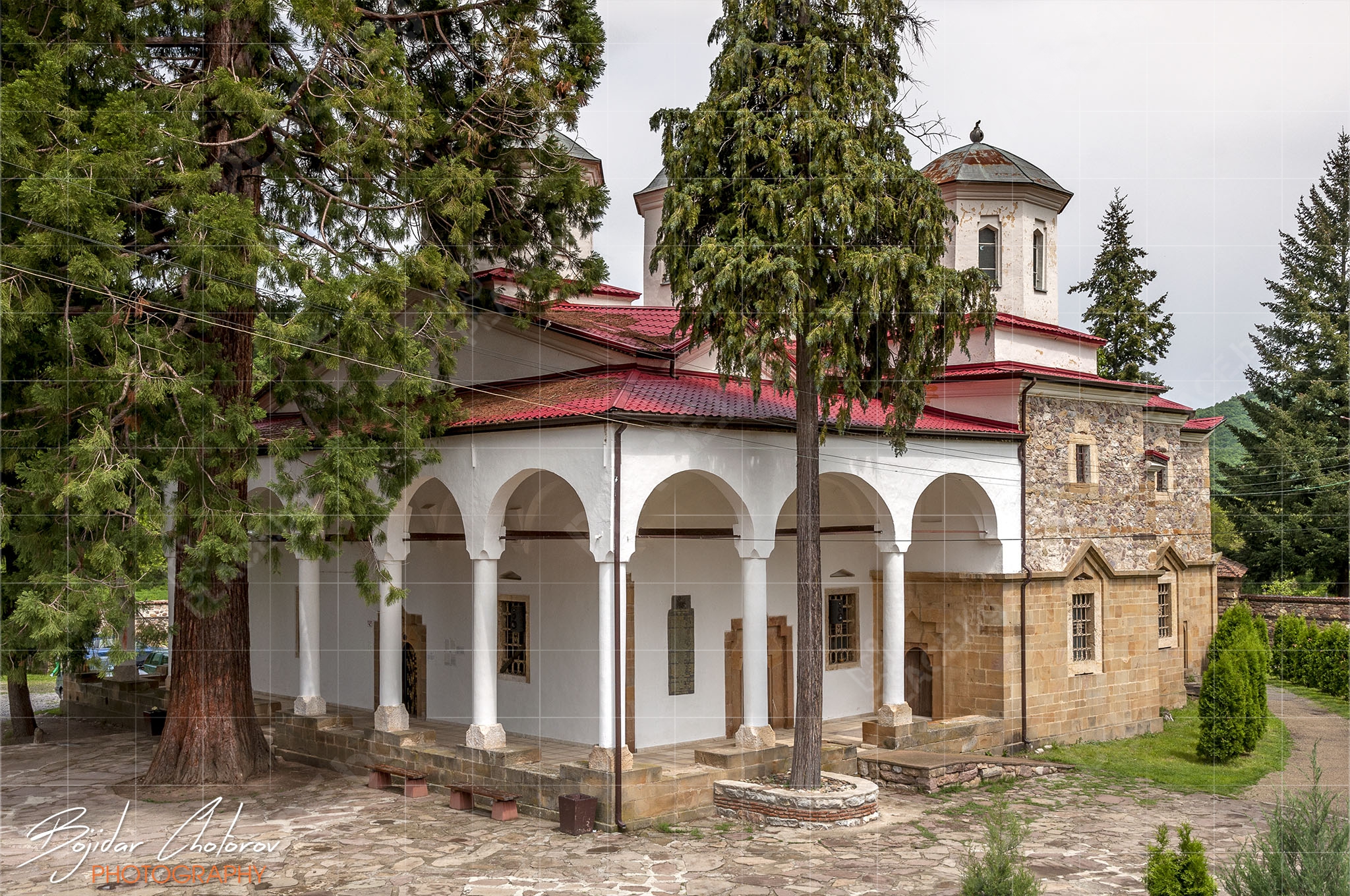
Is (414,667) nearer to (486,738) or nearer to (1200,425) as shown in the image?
(486,738)

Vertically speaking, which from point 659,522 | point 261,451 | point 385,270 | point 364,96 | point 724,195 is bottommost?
point 659,522

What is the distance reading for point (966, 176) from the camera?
18406 millimetres

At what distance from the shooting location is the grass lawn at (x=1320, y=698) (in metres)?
21.3

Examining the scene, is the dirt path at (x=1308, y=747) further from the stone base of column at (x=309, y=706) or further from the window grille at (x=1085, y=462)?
the stone base of column at (x=309, y=706)

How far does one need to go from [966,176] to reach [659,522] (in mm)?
8038

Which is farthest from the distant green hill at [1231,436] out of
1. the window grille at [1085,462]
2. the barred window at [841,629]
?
the barred window at [841,629]

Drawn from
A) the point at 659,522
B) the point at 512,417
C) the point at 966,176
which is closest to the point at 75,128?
the point at 512,417

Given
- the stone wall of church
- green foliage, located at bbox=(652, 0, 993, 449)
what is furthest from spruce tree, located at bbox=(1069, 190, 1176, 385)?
green foliage, located at bbox=(652, 0, 993, 449)

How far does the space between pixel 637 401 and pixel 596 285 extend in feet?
10.5

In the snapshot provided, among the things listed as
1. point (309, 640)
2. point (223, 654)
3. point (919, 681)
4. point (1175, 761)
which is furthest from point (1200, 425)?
point (223, 654)

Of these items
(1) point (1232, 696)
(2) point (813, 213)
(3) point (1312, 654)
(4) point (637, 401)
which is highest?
(2) point (813, 213)

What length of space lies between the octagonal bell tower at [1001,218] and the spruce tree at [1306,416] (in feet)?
31.2

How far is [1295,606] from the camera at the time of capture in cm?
2644

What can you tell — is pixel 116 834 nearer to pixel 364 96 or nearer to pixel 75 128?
pixel 75 128
